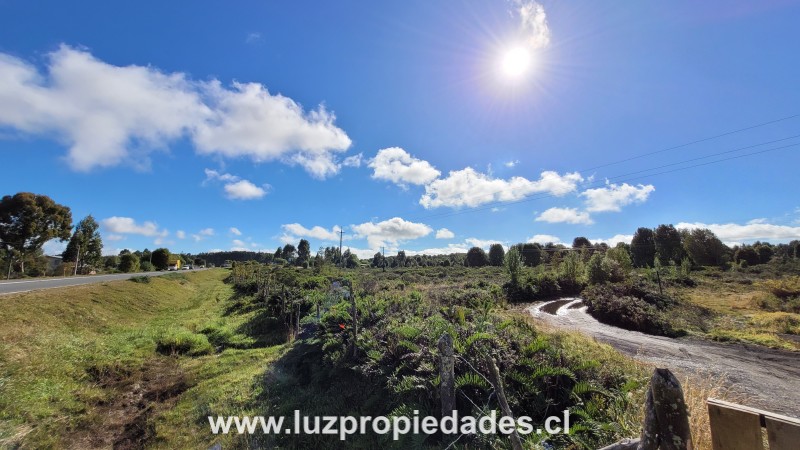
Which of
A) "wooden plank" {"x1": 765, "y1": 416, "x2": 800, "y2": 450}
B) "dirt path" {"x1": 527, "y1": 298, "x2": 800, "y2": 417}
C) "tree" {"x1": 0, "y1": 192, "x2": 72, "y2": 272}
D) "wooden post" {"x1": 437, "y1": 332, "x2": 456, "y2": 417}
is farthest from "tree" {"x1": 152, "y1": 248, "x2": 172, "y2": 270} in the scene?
"wooden plank" {"x1": 765, "y1": 416, "x2": 800, "y2": 450}

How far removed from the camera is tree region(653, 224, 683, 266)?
58625 millimetres

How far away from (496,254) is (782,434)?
8095 centimetres

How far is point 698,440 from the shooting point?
335 centimetres

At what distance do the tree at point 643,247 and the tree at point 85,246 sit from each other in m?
87.1

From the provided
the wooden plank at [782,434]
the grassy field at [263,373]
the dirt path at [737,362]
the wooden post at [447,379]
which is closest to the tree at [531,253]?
the dirt path at [737,362]

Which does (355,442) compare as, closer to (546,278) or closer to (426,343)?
(426,343)

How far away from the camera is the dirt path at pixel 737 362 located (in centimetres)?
802

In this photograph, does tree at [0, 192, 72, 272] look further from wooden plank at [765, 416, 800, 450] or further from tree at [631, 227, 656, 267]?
tree at [631, 227, 656, 267]

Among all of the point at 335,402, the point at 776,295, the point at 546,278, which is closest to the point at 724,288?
the point at 776,295

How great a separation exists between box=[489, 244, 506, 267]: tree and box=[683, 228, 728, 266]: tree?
114 ft

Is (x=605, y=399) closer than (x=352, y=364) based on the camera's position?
Yes

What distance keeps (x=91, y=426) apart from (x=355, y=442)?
7115 millimetres

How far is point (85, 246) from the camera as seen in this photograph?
1524 inches

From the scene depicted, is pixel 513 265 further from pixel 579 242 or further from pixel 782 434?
pixel 579 242
